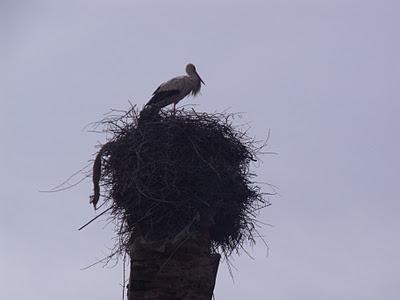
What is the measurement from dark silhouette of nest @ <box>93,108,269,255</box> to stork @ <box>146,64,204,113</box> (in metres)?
1.35

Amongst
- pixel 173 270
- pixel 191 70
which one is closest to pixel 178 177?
pixel 173 270

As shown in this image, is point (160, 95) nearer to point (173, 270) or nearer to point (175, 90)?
point (175, 90)

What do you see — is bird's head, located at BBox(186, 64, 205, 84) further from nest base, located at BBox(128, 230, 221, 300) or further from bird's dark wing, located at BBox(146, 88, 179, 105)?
nest base, located at BBox(128, 230, 221, 300)

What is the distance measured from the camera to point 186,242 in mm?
10477

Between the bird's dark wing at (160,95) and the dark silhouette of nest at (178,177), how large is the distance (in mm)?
1303

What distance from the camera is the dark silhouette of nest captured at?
10945 millimetres

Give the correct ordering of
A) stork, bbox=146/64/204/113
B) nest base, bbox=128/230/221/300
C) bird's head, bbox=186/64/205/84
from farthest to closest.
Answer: bird's head, bbox=186/64/205/84 → stork, bbox=146/64/204/113 → nest base, bbox=128/230/221/300

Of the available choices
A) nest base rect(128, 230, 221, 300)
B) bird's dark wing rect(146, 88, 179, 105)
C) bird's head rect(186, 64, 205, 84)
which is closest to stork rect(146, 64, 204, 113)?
bird's dark wing rect(146, 88, 179, 105)

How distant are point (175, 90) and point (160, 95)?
1.26ft

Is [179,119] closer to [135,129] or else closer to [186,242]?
[135,129]

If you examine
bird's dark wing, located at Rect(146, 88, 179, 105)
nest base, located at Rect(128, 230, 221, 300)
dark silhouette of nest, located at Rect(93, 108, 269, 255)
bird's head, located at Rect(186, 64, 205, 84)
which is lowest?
nest base, located at Rect(128, 230, 221, 300)

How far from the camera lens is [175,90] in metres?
14.1

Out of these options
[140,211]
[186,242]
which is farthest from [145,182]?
[186,242]

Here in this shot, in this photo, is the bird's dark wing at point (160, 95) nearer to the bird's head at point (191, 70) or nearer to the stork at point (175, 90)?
the stork at point (175, 90)
